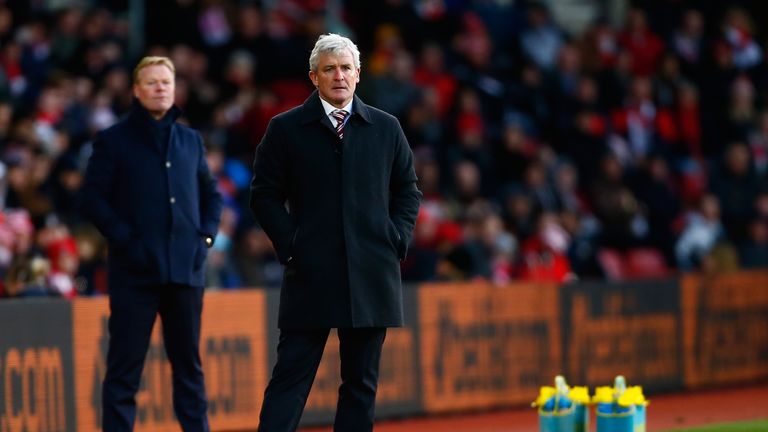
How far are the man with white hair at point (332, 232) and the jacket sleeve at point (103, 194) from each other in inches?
53.7

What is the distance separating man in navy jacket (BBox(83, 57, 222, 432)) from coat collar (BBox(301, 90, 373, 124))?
151 centimetres

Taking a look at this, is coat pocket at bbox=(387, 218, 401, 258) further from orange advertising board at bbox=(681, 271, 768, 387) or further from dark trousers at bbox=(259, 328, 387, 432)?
orange advertising board at bbox=(681, 271, 768, 387)

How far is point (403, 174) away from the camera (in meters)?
7.86

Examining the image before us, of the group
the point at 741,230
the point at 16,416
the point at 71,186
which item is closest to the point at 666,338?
the point at 741,230

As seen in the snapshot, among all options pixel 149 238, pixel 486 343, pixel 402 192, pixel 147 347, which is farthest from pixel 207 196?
pixel 486 343

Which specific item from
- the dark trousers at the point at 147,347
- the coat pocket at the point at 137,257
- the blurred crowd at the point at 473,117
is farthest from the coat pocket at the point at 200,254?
the blurred crowd at the point at 473,117

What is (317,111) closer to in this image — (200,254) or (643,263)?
(200,254)

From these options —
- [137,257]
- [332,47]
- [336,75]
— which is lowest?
[137,257]

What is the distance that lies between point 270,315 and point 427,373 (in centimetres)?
170

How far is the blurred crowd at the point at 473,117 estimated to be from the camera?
558 inches

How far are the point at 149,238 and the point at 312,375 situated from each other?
5.10 ft

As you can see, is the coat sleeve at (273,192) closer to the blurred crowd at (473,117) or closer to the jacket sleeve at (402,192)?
the jacket sleeve at (402,192)

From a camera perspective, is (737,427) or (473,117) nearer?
(737,427)

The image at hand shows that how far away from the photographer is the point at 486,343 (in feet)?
45.1
